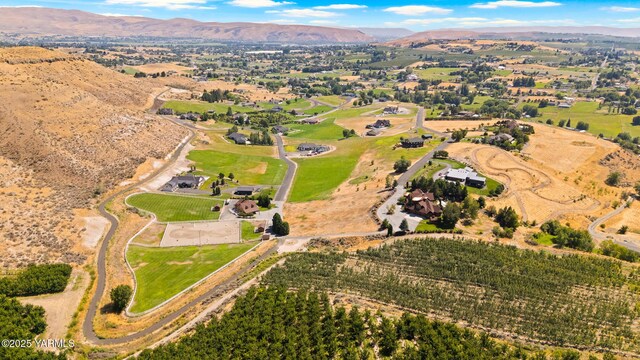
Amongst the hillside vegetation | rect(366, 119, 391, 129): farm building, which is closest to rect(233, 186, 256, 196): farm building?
the hillside vegetation

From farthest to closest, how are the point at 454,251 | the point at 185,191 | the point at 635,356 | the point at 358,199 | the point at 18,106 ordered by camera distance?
1. the point at 18,106
2. the point at 185,191
3. the point at 358,199
4. the point at 454,251
5. the point at 635,356

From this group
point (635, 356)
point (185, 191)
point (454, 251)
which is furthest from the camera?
point (185, 191)

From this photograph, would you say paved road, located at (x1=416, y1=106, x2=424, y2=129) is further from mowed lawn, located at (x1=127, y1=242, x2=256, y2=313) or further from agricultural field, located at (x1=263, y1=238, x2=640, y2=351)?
mowed lawn, located at (x1=127, y1=242, x2=256, y2=313)

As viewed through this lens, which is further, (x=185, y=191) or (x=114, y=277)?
(x=185, y=191)

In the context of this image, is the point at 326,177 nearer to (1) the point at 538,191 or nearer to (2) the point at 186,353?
(1) the point at 538,191

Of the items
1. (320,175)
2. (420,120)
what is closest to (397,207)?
(320,175)

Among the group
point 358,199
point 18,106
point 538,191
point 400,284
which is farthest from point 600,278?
point 18,106

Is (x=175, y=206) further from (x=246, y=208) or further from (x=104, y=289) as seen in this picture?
(x=104, y=289)
